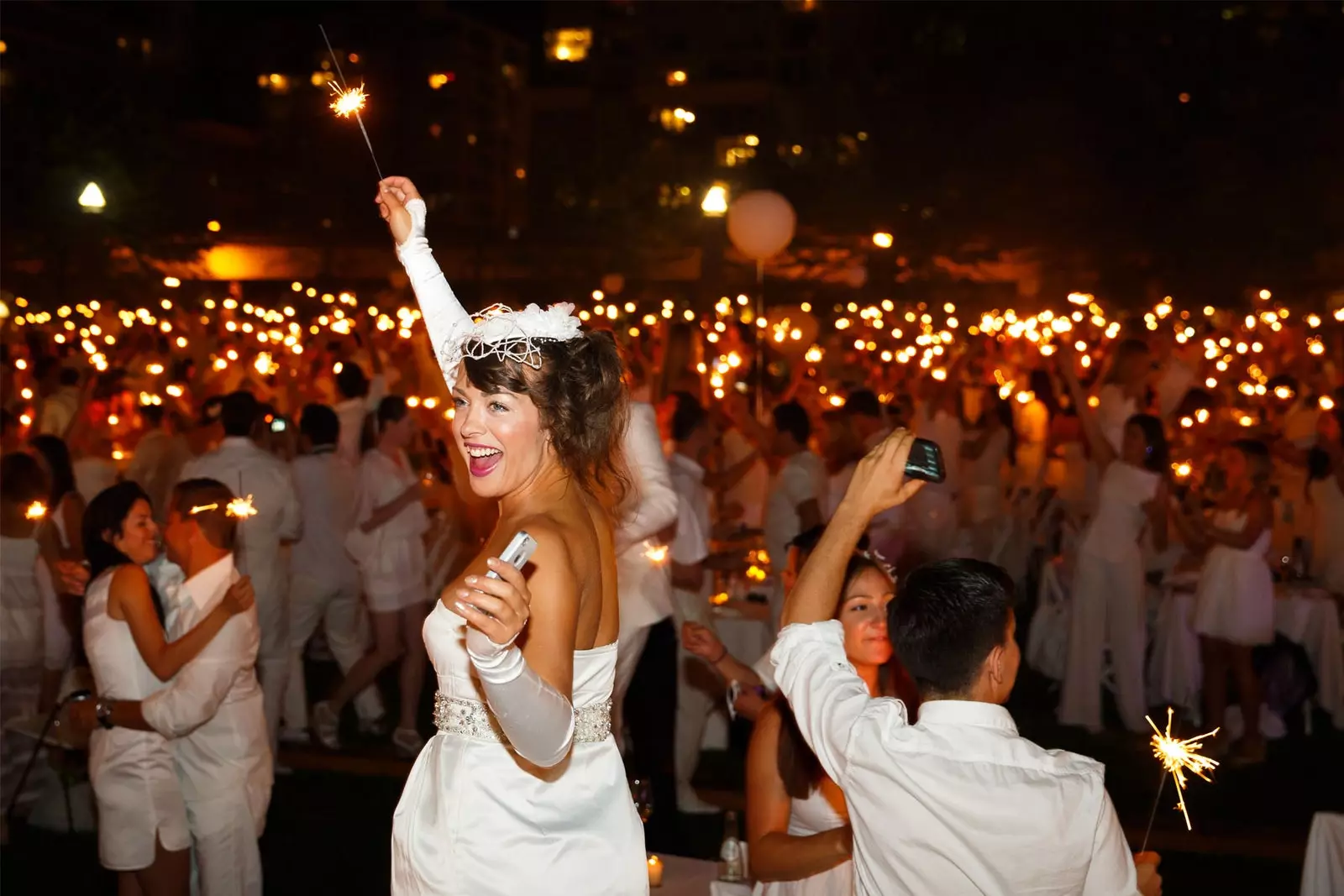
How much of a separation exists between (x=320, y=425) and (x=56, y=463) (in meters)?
1.37

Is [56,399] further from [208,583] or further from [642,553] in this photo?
[642,553]

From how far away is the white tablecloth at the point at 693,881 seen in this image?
307 centimetres

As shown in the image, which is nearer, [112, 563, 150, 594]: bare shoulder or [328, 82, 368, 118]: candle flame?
[328, 82, 368, 118]: candle flame

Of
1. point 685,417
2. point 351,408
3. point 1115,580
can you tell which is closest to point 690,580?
point 685,417

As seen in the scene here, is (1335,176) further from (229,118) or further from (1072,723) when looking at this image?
(229,118)

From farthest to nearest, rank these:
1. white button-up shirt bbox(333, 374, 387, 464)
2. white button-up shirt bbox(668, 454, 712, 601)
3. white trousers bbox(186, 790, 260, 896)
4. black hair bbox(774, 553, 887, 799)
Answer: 1. white button-up shirt bbox(333, 374, 387, 464)
2. white button-up shirt bbox(668, 454, 712, 601)
3. white trousers bbox(186, 790, 260, 896)
4. black hair bbox(774, 553, 887, 799)

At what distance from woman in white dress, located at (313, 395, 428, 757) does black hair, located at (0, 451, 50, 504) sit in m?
1.73

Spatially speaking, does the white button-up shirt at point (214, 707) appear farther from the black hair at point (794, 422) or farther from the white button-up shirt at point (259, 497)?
the black hair at point (794, 422)

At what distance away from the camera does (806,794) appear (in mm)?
2762

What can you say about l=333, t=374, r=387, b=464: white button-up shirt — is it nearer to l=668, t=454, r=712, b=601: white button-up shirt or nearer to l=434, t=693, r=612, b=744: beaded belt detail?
l=668, t=454, r=712, b=601: white button-up shirt

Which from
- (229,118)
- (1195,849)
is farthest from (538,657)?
(229,118)

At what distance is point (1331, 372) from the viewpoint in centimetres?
1127

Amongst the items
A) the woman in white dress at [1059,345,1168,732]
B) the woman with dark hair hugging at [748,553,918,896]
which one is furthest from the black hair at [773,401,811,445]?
the woman with dark hair hugging at [748,553,918,896]

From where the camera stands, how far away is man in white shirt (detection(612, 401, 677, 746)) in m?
4.50
